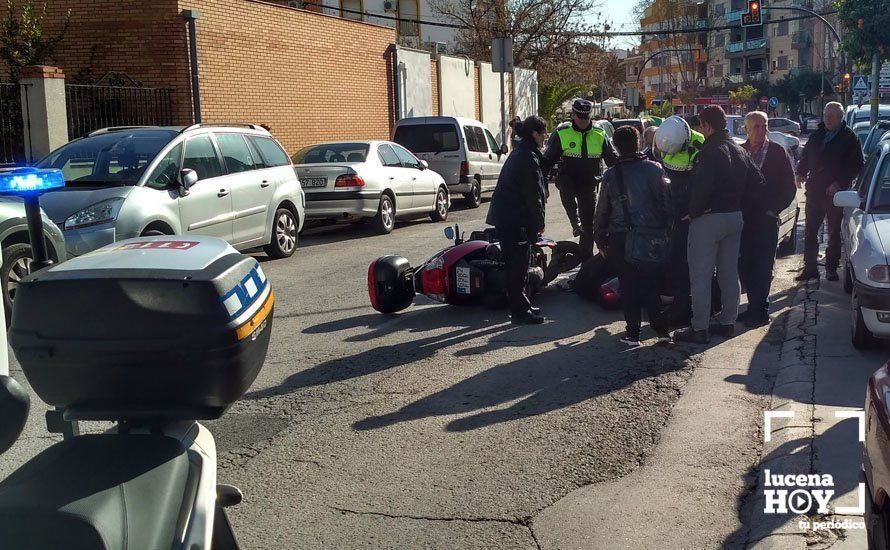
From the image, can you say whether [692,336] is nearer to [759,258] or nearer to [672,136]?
[759,258]

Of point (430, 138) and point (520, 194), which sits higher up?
point (430, 138)

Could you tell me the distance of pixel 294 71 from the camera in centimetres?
2259

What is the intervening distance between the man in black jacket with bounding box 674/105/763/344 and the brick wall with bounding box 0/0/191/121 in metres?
13.4

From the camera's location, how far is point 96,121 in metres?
17.5

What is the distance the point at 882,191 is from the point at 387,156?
32.6 ft

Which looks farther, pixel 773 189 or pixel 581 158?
pixel 581 158

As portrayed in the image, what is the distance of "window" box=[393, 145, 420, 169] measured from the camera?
17312mm

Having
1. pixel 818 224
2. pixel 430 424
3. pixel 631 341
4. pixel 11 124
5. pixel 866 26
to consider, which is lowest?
pixel 430 424

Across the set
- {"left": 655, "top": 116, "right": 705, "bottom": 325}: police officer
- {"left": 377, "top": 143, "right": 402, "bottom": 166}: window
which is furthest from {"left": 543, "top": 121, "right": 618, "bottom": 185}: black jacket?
{"left": 377, "top": 143, "right": 402, "bottom": 166}: window

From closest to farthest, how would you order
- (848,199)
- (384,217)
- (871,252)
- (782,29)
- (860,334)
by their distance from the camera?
(871,252)
(860,334)
(848,199)
(384,217)
(782,29)

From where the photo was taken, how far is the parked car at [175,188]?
10.3 m

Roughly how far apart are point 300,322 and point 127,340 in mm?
5971

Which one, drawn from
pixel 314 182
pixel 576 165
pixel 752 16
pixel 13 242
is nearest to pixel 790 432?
pixel 576 165

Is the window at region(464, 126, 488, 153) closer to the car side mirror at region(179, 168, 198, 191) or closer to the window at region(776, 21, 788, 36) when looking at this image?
the car side mirror at region(179, 168, 198, 191)
